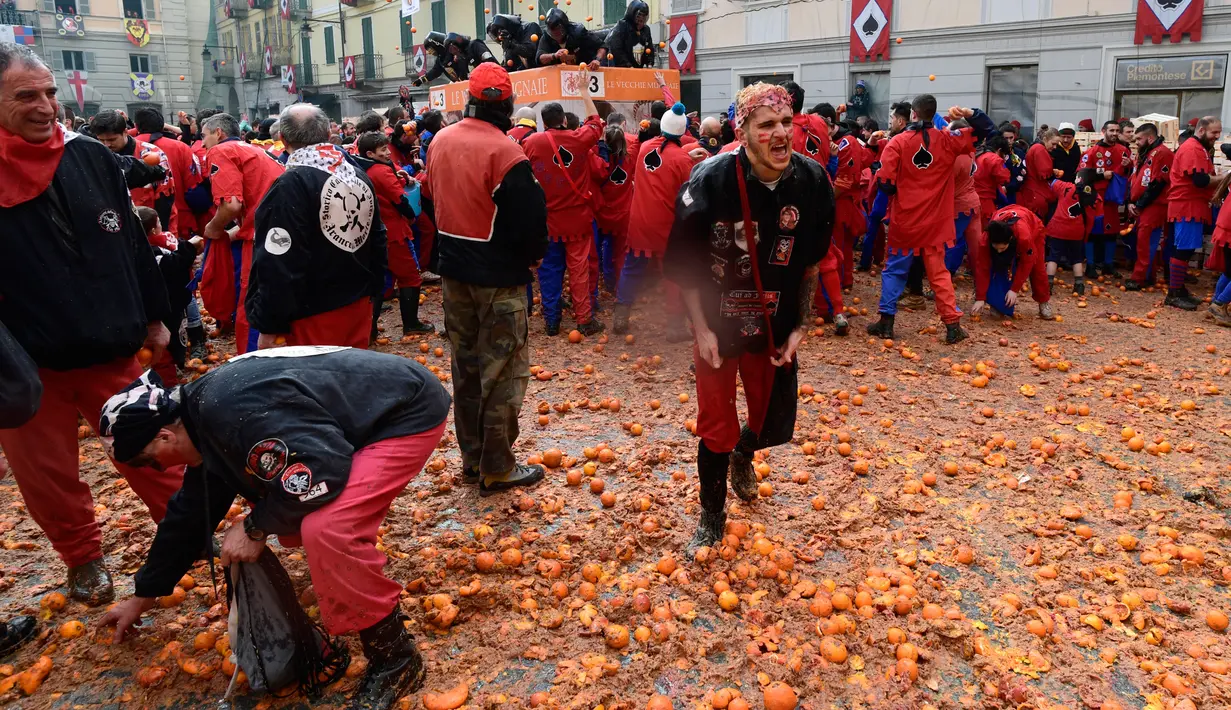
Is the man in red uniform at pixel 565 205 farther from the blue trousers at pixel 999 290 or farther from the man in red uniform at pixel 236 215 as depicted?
the blue trousers at pixel 999 290

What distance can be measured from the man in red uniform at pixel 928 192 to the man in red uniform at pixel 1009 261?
809mm

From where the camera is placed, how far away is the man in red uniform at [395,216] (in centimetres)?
752

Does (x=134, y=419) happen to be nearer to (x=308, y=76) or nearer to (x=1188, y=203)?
(x=1188, y=203)

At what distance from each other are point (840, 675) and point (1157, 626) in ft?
4.75

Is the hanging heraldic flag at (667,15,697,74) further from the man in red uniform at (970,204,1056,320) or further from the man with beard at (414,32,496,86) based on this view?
the man in red uniform at (970,204,1056,320)

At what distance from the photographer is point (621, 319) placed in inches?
325

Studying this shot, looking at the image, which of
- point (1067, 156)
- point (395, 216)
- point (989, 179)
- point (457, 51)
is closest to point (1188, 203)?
point (989, 179)

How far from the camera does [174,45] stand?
50.9 metres

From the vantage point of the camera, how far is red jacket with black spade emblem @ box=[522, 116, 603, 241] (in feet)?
25.6

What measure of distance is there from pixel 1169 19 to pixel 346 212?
17932mm

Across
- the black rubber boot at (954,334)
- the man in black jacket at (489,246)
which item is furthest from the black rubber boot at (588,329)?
the man in black jacket at (489,246)

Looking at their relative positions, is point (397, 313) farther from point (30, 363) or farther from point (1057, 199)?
point (1057, 199)

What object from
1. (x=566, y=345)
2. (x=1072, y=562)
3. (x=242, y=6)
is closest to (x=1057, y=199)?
(x=566, y=345)

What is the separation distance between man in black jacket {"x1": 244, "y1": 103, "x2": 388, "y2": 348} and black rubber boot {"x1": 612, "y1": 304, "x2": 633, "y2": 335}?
4040 mm
